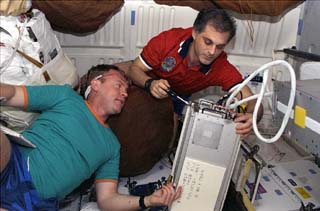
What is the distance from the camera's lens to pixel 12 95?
1.24m

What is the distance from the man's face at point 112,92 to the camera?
1.41 m

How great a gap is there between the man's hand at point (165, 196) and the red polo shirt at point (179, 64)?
648mm

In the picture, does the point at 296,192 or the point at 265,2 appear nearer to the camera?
the point at 296,192

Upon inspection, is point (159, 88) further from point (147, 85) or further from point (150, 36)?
point (150, 36)

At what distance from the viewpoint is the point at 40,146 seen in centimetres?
129

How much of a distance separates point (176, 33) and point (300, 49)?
775 mm

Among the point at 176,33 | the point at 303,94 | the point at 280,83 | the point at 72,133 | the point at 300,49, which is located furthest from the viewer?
the point at 300,49

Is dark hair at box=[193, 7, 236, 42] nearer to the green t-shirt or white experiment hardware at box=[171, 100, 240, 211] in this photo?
white experiment hardware at box=[171, 100, 240, 211]

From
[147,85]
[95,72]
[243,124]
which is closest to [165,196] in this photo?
[243,124]

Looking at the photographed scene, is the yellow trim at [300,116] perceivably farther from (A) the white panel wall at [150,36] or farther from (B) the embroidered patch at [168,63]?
(A) the white panel wall at [150,36]

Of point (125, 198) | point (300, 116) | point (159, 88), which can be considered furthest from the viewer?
point (159, 88)

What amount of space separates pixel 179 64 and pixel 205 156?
61 centimetres

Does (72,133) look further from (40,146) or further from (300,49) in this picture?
(300,49)

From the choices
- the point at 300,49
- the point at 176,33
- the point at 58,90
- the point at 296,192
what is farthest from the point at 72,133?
the point at 300,49
